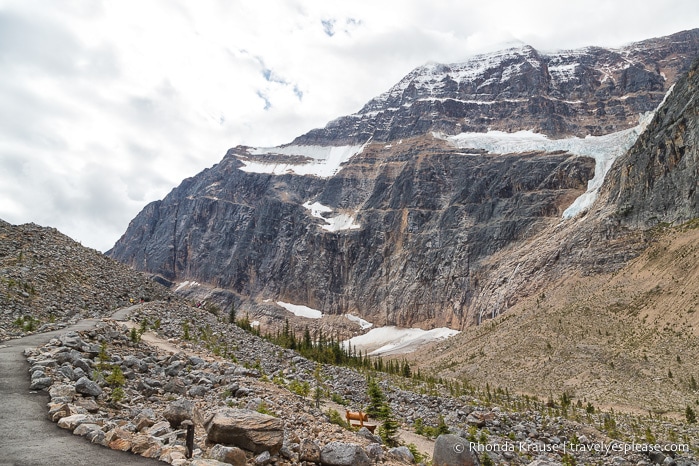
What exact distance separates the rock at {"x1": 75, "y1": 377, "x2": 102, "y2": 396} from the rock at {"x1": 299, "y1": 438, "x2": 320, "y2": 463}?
A: 609 cm

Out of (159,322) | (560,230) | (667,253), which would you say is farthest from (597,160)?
(159,322)

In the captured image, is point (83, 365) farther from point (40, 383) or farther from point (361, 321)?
point (361, 321)

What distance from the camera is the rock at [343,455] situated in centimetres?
920

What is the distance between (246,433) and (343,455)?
2253mm

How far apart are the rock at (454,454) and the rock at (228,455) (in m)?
7.33

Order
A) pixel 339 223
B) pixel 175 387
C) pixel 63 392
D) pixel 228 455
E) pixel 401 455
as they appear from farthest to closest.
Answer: pixel 339 223
pixel 175 387
pixel 401 455
pixel 63 392
pixel 228 455

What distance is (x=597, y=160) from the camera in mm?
138625

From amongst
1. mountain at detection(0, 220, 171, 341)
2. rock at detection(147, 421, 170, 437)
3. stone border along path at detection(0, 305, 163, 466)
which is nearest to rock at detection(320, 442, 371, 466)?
stone border along path at detection(0, 305, 163, 466)

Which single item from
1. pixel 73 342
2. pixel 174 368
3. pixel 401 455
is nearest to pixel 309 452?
pixel 401 455

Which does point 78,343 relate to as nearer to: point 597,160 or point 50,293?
point 50,293

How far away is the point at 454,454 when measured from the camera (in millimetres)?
12719

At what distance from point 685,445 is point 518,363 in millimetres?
40662

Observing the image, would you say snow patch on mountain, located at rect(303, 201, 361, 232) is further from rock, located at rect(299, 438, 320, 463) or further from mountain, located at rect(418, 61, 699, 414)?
rock, located at rect(299, 438, 320, 463)

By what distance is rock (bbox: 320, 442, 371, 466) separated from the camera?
920 centimetres
